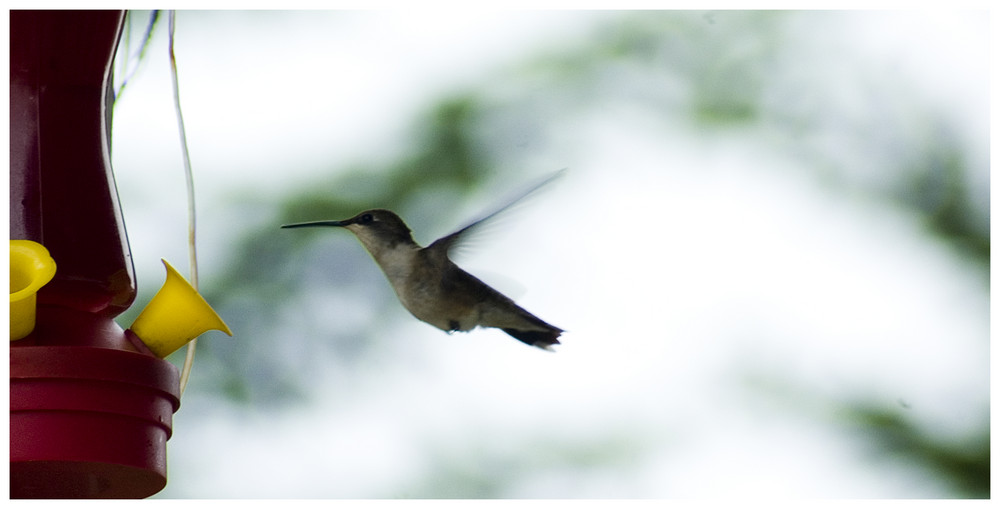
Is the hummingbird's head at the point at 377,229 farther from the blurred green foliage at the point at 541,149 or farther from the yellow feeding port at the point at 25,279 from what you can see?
the blurred green foliage at the point at 541,149

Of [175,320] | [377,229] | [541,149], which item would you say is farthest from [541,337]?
[541,149]

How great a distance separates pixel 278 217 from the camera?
7039 mm

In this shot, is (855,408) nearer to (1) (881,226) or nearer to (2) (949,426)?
(2) (949,426)

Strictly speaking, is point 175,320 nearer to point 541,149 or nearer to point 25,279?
point 25,279

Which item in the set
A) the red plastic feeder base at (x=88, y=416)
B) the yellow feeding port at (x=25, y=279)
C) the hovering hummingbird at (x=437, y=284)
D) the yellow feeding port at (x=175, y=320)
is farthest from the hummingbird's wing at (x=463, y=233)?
the yellow feeding port at (x=25, y=279)

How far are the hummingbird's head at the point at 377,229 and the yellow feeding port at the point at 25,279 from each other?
3.96 feet

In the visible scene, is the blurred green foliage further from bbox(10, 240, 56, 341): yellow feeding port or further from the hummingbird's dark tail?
bbox(10, 240, 56, 341): yellow feeding port

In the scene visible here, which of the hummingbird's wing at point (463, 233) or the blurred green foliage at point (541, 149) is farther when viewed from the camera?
the blurred green foliage at point (541, 149)

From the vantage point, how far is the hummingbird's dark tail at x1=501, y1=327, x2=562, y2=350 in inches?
131

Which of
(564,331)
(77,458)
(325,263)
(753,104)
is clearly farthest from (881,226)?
(77,458)

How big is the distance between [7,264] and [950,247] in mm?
7144

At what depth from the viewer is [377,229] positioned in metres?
3.34

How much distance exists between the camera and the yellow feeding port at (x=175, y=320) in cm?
238

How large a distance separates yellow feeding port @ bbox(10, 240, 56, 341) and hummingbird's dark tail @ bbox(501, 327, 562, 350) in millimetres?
1534
